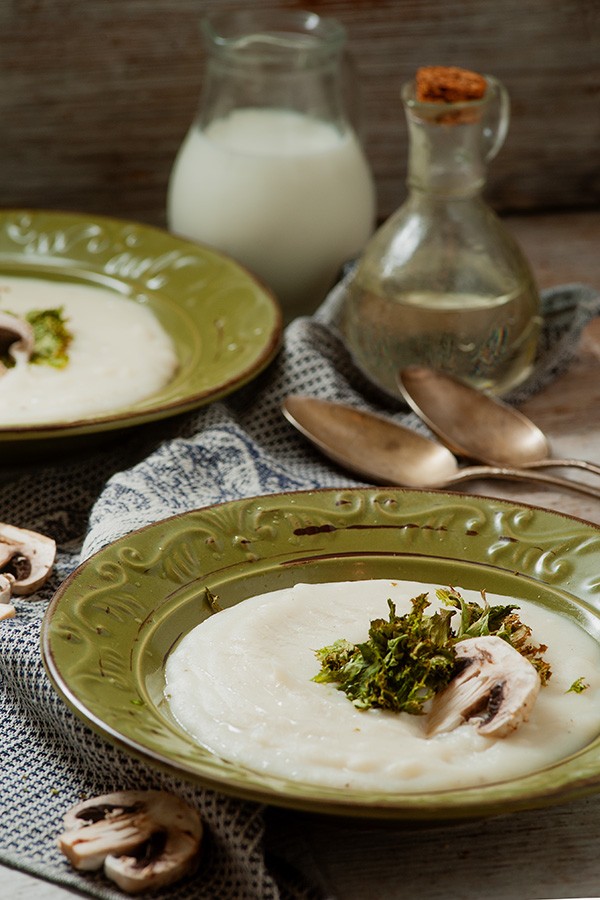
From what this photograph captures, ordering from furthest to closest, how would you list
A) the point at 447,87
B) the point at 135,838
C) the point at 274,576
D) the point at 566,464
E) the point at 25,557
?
the point at 447,87, the point at 566,464, the point at 25,557, the point at 274,576, the point at 135,838

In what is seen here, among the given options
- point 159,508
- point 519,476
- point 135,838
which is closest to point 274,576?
point 159,508

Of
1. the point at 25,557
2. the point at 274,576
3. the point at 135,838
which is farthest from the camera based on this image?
the point at 25,557

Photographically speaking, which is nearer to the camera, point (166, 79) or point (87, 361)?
point (87, 361)

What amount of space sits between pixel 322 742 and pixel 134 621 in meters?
0.23

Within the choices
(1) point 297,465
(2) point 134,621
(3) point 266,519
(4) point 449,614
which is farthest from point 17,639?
(1) point 297,465

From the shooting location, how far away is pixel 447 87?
163 centimetres

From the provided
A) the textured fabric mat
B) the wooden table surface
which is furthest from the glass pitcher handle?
the wooden table surface

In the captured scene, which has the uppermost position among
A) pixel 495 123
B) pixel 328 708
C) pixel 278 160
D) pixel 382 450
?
pixel 495 123

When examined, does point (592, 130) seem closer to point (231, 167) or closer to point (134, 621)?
point (231, 167)

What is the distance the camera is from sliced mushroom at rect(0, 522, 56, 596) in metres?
1.30

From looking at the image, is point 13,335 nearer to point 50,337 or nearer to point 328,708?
point 50,337

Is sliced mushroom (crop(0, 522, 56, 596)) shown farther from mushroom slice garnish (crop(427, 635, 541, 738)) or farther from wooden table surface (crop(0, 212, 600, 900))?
mushroom slice garnish (crop(427, 635, 541, 738))

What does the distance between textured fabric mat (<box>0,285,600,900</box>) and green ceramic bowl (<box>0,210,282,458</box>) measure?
52 mm

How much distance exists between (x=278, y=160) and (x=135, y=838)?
127cm
